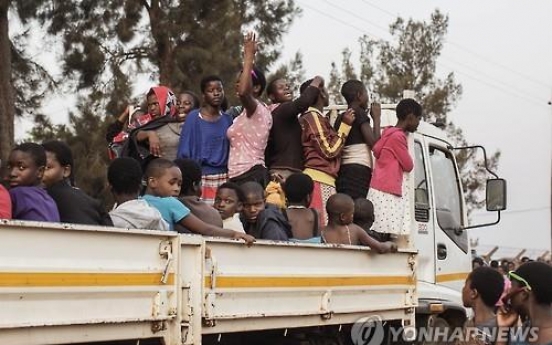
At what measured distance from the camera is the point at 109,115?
15461 mm

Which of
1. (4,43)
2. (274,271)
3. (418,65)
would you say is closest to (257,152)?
(274,271)

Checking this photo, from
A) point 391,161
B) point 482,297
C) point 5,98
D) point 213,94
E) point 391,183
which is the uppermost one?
point 5,98

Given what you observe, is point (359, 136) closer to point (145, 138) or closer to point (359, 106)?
point (359, 106)

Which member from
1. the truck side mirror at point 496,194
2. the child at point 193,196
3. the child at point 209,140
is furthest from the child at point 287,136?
the truck side mirror at point 496,194

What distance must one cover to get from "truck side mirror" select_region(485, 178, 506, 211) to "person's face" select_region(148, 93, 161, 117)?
2.71 metres

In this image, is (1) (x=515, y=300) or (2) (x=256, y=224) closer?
(1) (x=515, y=300)

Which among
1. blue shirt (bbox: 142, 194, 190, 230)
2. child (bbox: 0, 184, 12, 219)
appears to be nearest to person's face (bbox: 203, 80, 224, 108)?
blue shirt (bbox: 142, 194, 190, 230)

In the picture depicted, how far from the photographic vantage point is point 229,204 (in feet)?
18.4

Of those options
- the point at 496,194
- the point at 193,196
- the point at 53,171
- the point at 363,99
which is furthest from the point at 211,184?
the point at 496,194

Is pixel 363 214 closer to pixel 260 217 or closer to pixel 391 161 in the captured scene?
pixel 391 161

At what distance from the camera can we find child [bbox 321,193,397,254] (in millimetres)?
6176

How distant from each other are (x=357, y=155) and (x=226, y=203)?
1727 millimetres

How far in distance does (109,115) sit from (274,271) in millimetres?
11014

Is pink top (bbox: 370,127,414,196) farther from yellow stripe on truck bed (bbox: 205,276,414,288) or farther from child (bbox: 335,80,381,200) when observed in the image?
yellow stripe on truck bed (bbox: 205,276,414,288)
